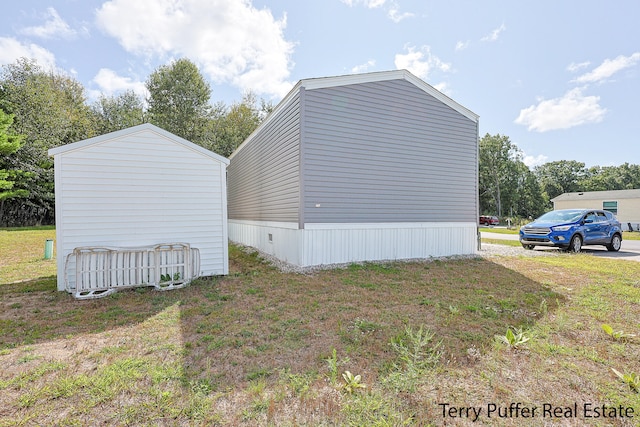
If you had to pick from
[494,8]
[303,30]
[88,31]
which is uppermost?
[88,31]

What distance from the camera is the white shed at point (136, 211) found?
490 centimetres

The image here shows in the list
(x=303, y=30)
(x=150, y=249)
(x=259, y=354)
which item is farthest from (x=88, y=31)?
(x=259, y=354)

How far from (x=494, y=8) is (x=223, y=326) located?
34.8ft

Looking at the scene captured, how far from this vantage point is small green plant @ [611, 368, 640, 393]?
2199 millimetres

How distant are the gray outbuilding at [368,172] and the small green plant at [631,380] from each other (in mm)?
5297

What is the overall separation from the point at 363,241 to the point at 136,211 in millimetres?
5136

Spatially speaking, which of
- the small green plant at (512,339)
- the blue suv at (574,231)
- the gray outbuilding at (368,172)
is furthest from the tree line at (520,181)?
the small green plant at (512,339)

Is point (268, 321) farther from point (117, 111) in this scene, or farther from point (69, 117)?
point (117, 111)

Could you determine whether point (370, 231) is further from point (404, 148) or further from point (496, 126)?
point (496, 126)

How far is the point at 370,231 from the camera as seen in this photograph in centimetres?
761

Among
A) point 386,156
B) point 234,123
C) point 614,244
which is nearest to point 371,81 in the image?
point 386,156

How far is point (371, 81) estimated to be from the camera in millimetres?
7555

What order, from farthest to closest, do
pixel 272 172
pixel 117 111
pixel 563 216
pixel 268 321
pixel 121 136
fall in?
pixel 117 111 < pixel 563 216 < pixel 272 172 < pixel 121 136 < pixel 268 321

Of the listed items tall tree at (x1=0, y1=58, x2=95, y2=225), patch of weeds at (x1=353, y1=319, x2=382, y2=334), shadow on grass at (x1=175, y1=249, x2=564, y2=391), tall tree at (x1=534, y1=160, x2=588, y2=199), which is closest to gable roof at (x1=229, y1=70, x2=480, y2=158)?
shadow on grass at (x1=175, y1=249, x2=564, y2=391)
